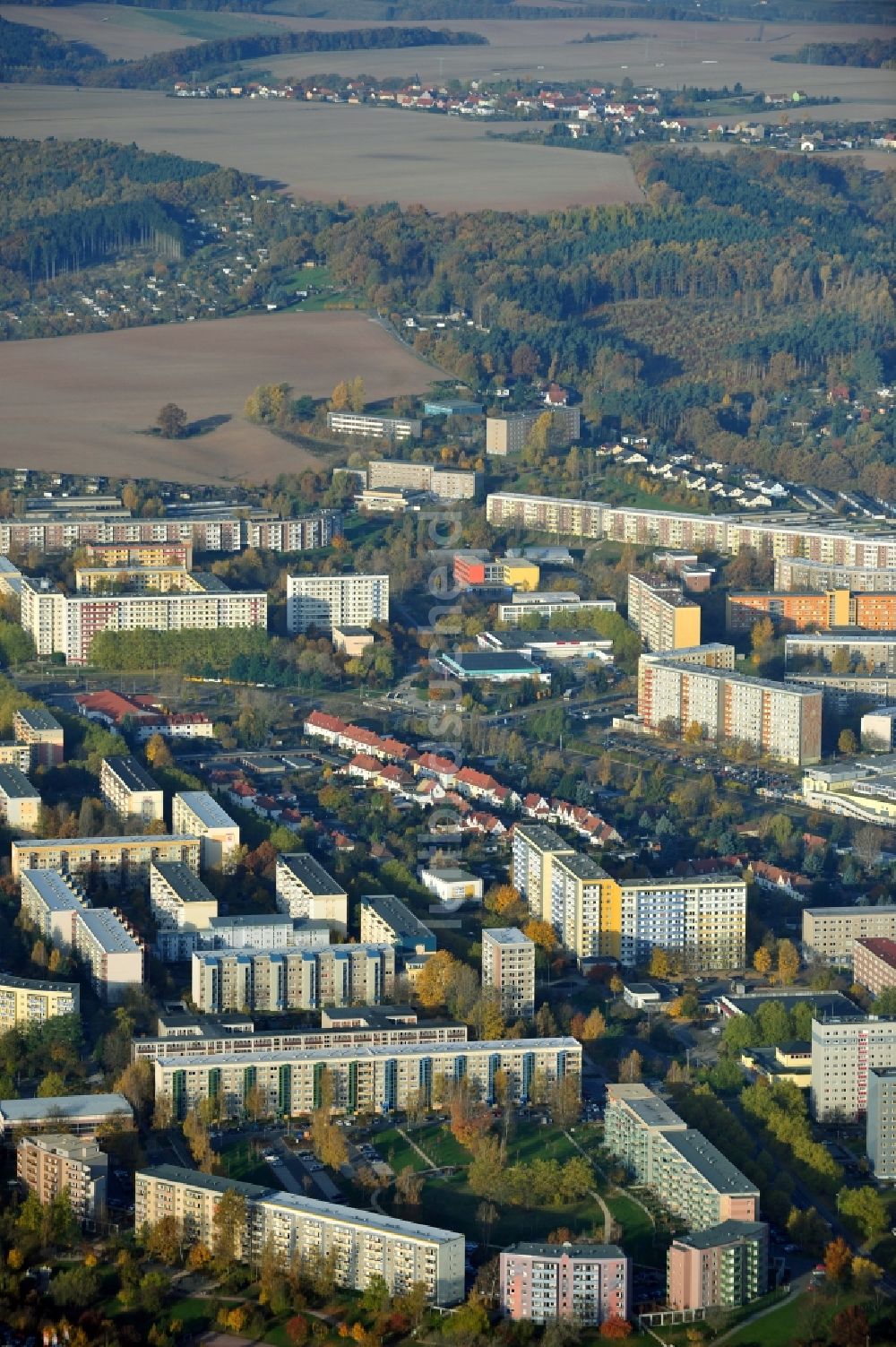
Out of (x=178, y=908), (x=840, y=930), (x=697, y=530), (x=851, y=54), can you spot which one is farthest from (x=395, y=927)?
(x=851, y=54)

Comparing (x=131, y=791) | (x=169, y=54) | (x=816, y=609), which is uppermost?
(x=169, y=54)

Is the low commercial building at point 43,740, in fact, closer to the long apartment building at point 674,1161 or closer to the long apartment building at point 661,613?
the long apartment building at point 661,613

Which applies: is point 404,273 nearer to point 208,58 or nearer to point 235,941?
point 208,58

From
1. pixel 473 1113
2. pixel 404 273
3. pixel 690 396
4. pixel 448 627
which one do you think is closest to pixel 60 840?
pixel 473 1113

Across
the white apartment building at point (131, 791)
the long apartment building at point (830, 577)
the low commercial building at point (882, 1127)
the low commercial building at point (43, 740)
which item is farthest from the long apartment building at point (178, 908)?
the long apartment building at point (830, 577)

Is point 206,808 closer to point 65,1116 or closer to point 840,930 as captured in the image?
point 840,930

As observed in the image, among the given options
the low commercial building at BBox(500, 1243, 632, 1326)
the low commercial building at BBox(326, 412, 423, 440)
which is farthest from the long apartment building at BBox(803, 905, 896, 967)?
the low commercial building at BBox(326, 412, 423, 440)

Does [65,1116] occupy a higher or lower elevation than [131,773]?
higher

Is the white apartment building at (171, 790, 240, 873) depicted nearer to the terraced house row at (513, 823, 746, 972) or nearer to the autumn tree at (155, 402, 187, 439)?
the terraced house row at (513, 823, 746, 972)
